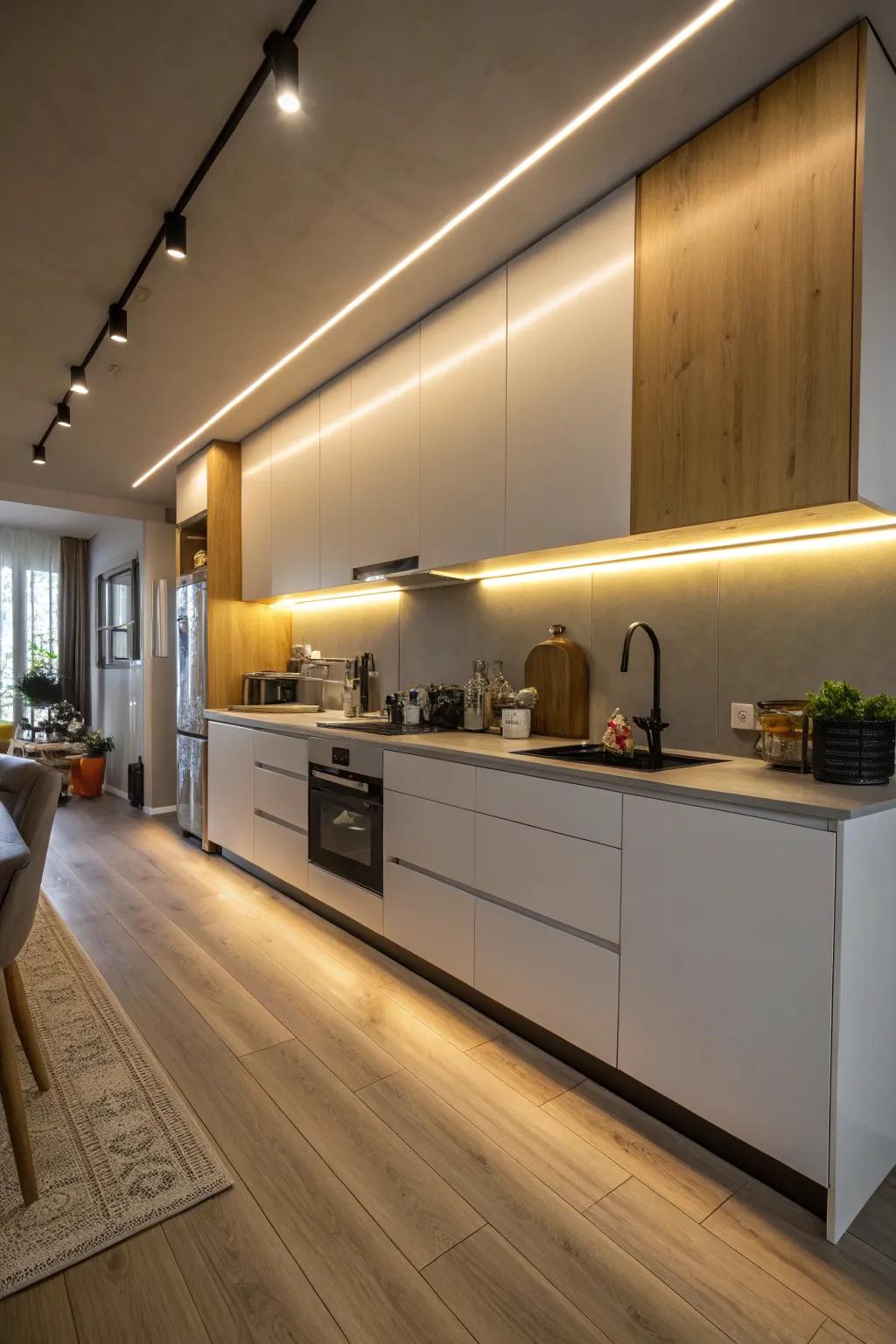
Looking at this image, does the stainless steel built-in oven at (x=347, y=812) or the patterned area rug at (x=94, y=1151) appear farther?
the stainless steel built-in oven at (x=347, y=812)

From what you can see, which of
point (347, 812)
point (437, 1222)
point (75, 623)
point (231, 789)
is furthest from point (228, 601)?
point (75, 623)

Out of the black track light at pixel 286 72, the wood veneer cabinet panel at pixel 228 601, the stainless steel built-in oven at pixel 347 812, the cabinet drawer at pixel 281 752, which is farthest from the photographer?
the wood veneer cabinet panel at pixel 228 601

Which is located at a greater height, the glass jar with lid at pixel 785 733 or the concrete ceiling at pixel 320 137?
the concrete ceiling at pixel 320 137

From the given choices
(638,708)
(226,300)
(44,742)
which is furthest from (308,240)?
(44,742)

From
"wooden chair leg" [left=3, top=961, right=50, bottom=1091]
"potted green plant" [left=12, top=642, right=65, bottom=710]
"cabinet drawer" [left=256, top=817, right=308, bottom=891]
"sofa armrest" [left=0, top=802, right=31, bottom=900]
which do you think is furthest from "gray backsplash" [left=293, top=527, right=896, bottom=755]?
"potted green plant" [left=12, top=642, right=65, bottom=710]

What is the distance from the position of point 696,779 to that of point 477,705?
4.23ft

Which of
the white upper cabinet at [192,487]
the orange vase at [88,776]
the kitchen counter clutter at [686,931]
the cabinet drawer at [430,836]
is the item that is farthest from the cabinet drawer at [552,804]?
the orange vase at [88,776]

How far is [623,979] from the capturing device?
1762 millimetres

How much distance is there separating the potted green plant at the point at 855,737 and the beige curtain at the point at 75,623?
26.2 ft

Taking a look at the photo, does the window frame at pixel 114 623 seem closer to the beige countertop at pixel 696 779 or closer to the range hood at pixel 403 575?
the range hood at pixel 403 575

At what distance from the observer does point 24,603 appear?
7551mm

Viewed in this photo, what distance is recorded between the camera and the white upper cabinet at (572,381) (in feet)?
6.73

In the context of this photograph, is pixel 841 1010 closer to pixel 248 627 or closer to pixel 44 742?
pixel 248 627

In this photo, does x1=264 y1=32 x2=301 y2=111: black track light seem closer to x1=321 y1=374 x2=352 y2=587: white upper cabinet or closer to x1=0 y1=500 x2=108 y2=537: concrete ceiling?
x1=321 y1=374 x2=352 y2=587: white upper cabinet
